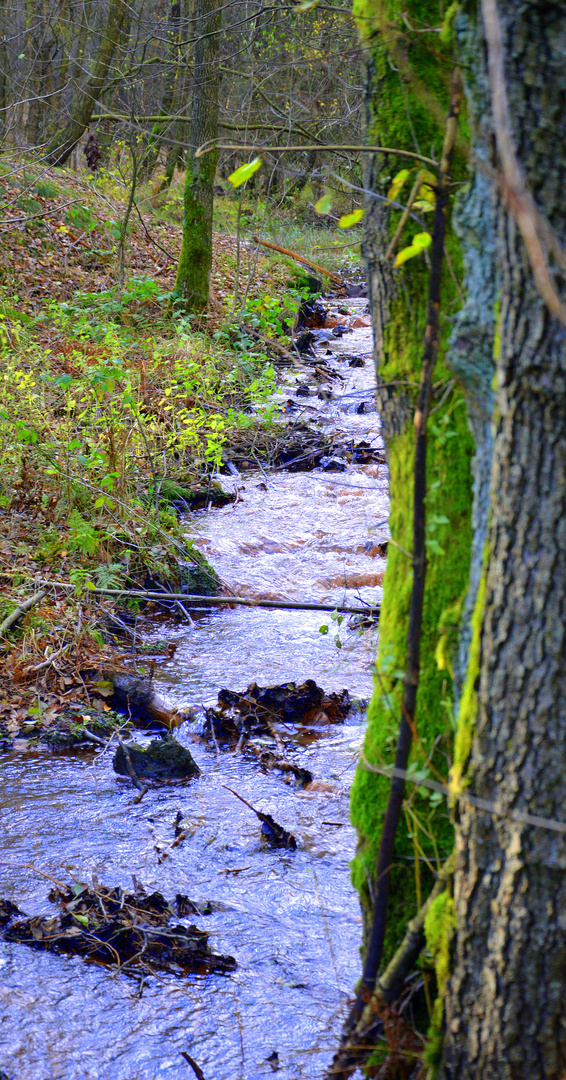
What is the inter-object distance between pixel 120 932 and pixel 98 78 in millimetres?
15644

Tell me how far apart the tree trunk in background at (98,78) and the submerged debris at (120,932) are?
14213 mm

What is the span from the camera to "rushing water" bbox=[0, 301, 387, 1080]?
108 inches

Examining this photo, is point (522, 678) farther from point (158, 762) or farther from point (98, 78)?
point (98, 78)

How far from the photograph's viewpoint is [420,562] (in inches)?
87.9

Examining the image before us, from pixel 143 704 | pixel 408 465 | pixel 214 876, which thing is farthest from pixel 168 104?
pixel 408 465

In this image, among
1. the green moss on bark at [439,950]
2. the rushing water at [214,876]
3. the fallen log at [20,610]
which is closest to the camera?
the green moss on bark at [439,950]

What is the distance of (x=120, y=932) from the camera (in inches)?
123

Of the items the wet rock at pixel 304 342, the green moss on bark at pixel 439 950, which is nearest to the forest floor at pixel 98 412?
the wet rock at pixel 304 342

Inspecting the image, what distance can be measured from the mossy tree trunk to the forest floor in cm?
66

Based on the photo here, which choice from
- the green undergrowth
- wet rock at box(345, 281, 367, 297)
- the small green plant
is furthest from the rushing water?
wet rock at box(345, 281, 367, 297)

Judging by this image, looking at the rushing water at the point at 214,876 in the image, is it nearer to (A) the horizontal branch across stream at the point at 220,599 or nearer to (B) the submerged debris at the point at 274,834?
(B) the submerged debris at the point at 274,834

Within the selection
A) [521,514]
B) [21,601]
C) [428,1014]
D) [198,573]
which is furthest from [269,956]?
[198,573]

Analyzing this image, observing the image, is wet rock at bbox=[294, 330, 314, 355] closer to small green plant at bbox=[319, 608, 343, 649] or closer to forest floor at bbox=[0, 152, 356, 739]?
forest floor at bbox=[0, 152, 356, 739]

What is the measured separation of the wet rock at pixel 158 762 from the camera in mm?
4336
